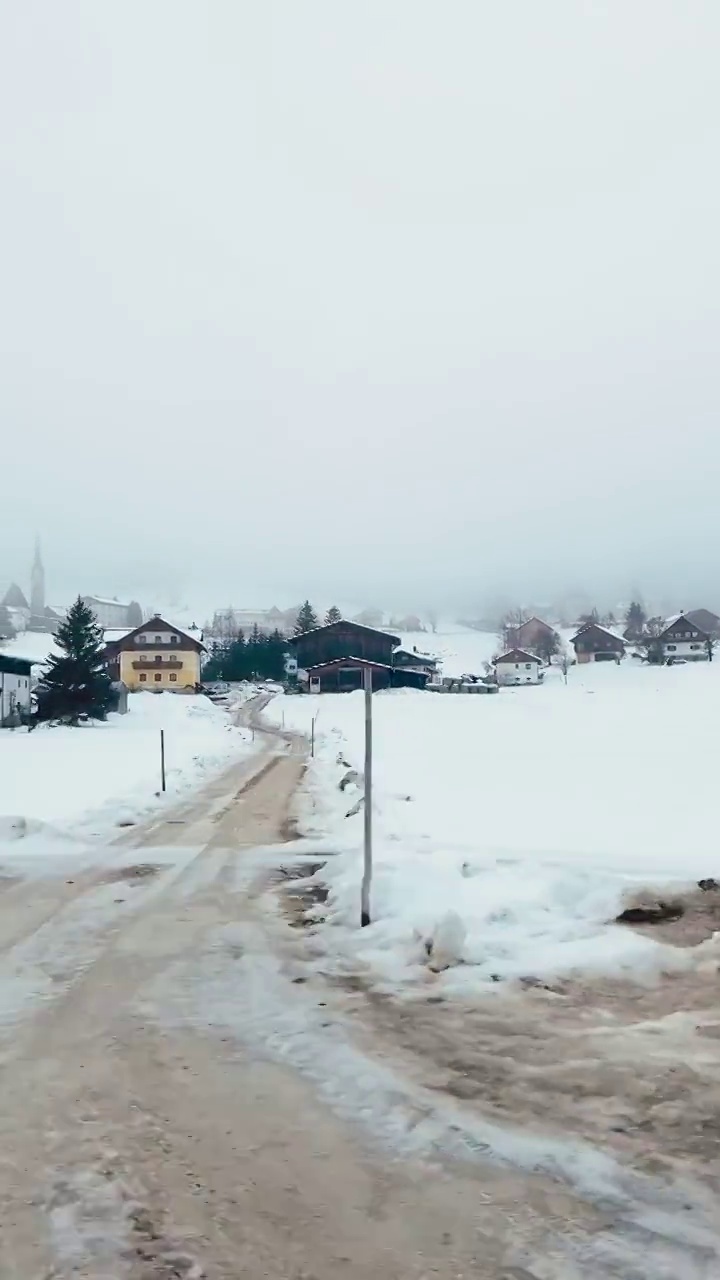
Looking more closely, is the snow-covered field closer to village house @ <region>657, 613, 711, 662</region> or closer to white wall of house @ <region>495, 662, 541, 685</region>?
white wall of house @ <region>495, 662, 541, 685</region>

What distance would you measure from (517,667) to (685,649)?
19.3 m

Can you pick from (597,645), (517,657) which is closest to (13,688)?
(517,657)

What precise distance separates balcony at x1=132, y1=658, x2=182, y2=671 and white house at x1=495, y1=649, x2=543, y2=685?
39.1m

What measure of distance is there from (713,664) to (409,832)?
249ft

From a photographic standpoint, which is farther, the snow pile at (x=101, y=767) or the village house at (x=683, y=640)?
the village house at (x=683, y=640)

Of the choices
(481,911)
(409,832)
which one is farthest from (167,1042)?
(409,832)

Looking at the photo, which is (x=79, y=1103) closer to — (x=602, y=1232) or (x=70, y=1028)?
(x=70, y=1028)

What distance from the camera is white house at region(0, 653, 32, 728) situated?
45.4 m

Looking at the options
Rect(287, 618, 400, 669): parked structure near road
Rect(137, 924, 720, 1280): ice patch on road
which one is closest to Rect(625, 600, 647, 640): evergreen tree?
Rect(287, 618, 400, 669): parked structure near road

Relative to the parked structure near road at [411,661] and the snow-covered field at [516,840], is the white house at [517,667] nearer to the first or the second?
the parked structure near road at [411,661]

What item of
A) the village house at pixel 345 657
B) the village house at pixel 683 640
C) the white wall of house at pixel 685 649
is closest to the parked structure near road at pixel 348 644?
the village house at pixel 345 657

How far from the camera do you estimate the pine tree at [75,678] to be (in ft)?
153

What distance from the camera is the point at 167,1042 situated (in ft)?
18.1

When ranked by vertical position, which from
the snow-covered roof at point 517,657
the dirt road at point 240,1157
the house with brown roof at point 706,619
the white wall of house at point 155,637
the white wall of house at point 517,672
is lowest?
the dirt road at point 240,1157
